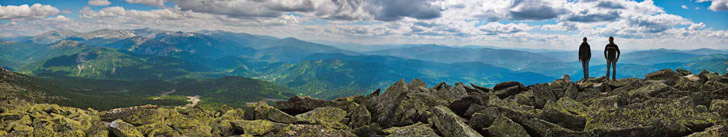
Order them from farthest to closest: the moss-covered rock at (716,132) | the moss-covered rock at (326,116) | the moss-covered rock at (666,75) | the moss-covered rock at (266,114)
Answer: the moss-covered rock at (666,75) → the moss-covered rock at (266,114) → the moss-covered rock at (326,116) → the moss-covered rock at (716,132)

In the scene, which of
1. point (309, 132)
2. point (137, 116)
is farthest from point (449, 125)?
point (137, 116)

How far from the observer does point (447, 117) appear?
526 inches

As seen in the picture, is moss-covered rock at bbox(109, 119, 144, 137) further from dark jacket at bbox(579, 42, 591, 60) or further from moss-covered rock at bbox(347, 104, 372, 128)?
dark jacket at bbox(579, 42, 591, 60)

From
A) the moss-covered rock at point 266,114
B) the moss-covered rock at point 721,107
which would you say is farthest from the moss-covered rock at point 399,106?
the moss-covered rock at point 721,107

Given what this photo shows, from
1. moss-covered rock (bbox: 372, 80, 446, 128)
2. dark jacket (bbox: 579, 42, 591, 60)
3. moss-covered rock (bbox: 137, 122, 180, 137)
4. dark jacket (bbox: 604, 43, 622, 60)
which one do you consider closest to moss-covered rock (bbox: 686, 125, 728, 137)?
moss-covered rock (bbox: 372, 80, 446, 128)

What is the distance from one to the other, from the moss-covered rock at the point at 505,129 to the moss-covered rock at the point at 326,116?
6.43 m

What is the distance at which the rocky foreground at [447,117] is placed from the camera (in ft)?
39.6

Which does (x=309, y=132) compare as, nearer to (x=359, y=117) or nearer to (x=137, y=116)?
(x=359, y=117)

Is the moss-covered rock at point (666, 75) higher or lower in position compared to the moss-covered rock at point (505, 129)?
higher

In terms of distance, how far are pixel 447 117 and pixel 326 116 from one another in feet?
21.0

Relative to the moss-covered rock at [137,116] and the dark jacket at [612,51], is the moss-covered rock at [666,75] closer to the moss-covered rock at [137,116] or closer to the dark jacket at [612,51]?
the dark jacket at [612,51]

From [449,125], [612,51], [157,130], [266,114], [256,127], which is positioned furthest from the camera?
[612,51]

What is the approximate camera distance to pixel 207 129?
16.0 meters

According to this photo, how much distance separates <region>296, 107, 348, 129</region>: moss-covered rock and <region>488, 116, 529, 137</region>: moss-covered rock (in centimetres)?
643
